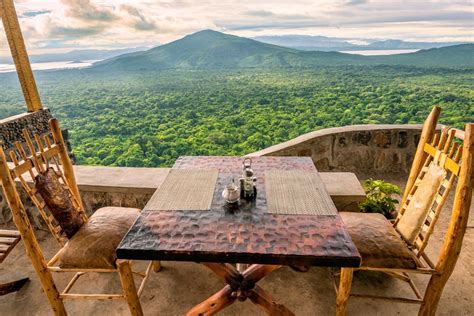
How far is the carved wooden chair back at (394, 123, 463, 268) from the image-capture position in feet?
5.31

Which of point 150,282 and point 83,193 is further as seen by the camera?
point 83,193

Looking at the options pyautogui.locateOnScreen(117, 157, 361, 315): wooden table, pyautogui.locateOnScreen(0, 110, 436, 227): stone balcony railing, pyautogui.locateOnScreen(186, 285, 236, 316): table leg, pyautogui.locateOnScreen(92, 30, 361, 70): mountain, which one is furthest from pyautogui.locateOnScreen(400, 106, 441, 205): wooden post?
pyautogui.locateOnScreen(92, 30, 361, 70): mountain

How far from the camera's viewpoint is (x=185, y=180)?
2.00 metres

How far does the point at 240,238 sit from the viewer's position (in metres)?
1.38

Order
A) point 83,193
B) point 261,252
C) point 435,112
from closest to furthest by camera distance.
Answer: point 261,252 → point 435,112 → point 83,193

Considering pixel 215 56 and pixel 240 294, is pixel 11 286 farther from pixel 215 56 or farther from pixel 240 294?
pixel 215 56

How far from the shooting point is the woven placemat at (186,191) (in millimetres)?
1671

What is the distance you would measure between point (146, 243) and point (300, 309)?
4.27 ft

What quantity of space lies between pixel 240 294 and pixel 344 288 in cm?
65

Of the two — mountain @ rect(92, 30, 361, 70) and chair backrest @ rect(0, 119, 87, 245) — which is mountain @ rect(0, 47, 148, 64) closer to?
mountain @ rect(92, 30, 361, 70)

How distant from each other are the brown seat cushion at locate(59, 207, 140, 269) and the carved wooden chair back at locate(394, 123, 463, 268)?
190cm

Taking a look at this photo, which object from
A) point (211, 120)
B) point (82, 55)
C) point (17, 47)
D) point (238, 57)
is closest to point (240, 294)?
point (17, 47)

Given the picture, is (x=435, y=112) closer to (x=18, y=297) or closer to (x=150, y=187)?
(x=150, y=187)

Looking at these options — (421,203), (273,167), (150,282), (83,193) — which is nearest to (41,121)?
(83,193)
